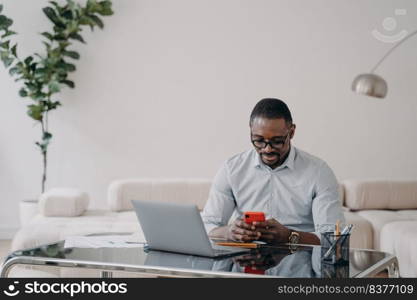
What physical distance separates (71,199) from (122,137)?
1353 mm

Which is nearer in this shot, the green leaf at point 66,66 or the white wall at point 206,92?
the green leaf at point 66,66

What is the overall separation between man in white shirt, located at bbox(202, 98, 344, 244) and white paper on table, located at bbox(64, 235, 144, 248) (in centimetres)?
35

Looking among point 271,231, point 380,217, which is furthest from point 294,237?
point 380,217

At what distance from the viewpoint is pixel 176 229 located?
2133 mm

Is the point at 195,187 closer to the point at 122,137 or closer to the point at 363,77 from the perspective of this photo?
the point at 122,137

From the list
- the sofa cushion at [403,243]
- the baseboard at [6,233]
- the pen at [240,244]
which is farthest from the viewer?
the baseboard at [6,233]

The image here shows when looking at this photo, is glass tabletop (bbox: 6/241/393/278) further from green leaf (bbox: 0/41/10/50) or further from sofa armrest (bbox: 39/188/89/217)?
green leaf (bbox: 0/41/10/50)

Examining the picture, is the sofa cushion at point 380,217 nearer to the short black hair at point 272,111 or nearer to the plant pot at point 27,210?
the short black hair at point 272,111

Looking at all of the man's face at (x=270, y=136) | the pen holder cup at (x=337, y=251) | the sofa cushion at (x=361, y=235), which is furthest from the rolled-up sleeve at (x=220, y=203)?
the sofa cushion at (x=361, y=235)

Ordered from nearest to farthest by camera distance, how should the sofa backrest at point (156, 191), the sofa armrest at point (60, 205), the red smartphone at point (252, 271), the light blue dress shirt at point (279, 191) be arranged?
1. the red smartphone at point (252, 271)
2. the light blue dress shirt at point (279, 191)
3. the sofa armrest at point (60, 205)
4. the sofa backrest at point (156, 191)

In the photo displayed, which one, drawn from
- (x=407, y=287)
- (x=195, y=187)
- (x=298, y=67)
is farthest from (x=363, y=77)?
(x=298, y=67)

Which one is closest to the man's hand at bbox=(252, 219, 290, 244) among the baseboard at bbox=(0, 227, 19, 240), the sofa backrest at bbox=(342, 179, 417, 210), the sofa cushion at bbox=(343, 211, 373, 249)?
the sofa cushion at bbox=(343, 211, 373, 249)

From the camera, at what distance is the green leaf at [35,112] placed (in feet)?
18.6

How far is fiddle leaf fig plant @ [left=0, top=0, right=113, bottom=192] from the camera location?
5.69 metres
